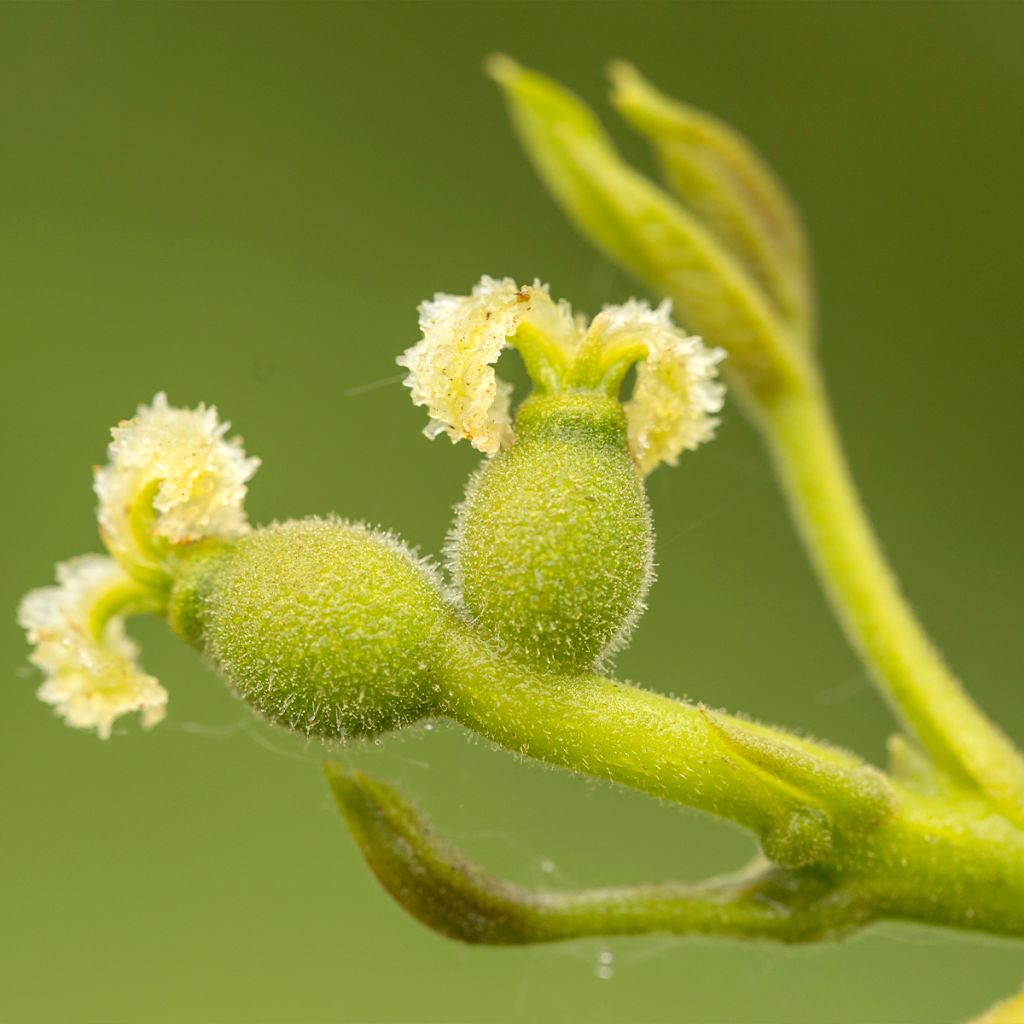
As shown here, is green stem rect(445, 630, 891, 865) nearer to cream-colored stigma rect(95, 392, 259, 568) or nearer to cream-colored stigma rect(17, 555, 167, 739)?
cream-colored stigma rect(95, 392, 259, 568)

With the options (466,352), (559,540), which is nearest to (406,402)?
(466,352)

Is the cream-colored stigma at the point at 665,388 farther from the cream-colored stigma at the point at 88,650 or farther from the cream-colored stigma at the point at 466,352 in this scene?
the cream-colored stigma at the point at 88,650

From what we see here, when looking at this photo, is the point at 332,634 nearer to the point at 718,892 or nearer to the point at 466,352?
the point at 466,352

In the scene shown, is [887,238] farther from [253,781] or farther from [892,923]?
[892,923]

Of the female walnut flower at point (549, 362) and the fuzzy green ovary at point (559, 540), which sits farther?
the female walnut flower at point (549, 362)

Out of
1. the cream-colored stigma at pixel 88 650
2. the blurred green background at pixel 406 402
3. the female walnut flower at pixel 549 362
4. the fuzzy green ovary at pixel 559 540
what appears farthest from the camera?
the blurred green background at pixel 406 402

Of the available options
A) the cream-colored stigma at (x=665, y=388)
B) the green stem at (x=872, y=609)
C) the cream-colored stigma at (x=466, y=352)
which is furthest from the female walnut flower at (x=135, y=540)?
the green stem at (x=872, y=609)
